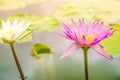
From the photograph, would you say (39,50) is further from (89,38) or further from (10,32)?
(89,38)

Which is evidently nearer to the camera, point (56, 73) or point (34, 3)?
point (56, 73)

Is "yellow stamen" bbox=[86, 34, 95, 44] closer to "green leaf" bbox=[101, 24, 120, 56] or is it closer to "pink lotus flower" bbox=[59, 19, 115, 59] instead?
"pink lotus flower" bbox=[59, 19, 115, 59]

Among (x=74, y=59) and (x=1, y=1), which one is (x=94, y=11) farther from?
(x=1, y=1)

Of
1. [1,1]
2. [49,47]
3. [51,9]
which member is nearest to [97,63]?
[49,47]

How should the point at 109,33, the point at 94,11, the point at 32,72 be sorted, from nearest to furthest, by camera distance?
1. the point at 109,33
2. the point at 32,72
3. the point at 94,11

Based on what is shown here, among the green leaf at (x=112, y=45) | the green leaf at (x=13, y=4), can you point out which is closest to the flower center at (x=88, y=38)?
the green leaf at (x=112, y=45)

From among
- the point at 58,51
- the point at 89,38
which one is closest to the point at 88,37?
the point at 89,38

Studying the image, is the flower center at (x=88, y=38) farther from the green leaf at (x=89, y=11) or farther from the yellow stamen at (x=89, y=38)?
the green leaf at (x=89, y=11)

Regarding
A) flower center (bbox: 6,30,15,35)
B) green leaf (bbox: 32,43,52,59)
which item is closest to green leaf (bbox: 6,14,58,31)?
green leaf (bbox: 32,43,52,59)
